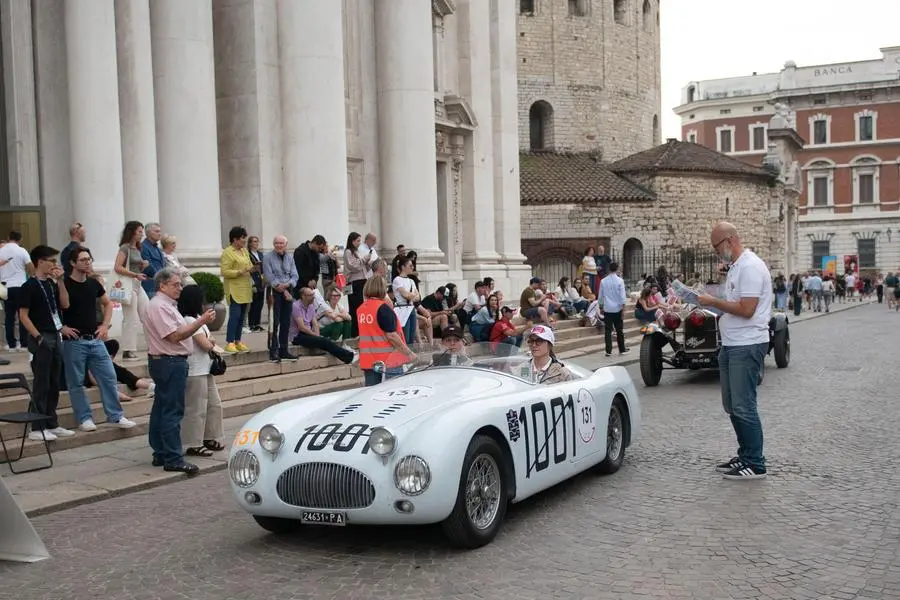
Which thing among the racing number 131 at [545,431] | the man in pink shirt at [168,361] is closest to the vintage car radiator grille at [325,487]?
the racing number 131 at [545,431]

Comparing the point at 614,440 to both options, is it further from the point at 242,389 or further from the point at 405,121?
the point at 405,121

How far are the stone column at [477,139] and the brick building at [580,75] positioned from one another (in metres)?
22.2

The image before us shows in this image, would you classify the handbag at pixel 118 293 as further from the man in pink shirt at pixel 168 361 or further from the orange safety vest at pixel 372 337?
the orange safety vest at pixel 372 337

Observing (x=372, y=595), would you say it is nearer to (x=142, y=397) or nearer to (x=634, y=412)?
(x=634, y=412)

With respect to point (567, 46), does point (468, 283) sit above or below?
below

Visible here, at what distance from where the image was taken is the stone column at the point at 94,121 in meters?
13.7

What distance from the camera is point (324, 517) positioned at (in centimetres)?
554

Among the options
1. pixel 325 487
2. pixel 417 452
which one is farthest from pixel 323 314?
pixel 417 452

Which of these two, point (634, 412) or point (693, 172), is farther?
point (693, 172)

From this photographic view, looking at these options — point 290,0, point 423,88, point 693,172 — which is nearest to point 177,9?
point 290,0

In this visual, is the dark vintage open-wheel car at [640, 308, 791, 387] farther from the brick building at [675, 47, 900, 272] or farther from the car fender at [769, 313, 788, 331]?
the brick building at [675, 47, 900, 272]

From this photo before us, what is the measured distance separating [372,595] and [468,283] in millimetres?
18970

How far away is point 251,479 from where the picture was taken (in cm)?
584

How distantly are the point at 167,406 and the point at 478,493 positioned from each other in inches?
138
